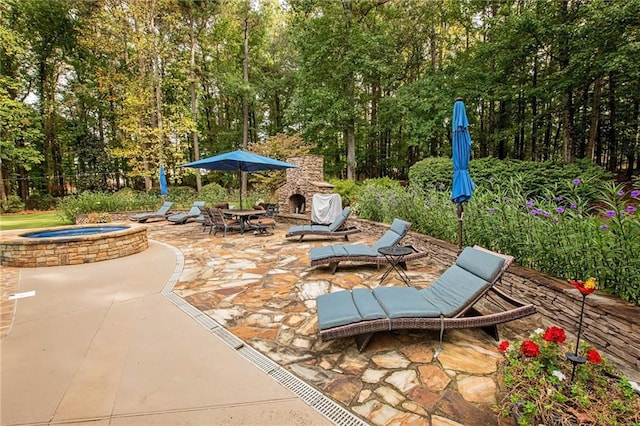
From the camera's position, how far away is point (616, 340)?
2.46m

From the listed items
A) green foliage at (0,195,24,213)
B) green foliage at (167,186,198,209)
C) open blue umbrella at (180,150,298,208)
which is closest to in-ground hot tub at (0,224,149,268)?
open blue umbrella at (180,150,298,208)

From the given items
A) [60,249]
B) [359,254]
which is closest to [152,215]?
[60,249]

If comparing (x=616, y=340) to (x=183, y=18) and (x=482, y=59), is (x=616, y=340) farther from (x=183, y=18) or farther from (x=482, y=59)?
(x=183, y=18)

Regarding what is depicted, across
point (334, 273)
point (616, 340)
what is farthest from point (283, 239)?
point (616, 340)

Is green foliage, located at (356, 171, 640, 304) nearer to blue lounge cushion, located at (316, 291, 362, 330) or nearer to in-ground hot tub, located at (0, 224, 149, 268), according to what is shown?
blue lounge cushion, located at (316, 291, 362, 330)

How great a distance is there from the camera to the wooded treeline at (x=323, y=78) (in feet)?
36.9

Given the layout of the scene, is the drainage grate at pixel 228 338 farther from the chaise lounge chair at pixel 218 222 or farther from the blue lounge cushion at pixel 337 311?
the chaise lounge chair at pixel 218 222

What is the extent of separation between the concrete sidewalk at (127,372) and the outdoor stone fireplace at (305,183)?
715cm

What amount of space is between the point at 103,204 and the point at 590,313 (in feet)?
48.6

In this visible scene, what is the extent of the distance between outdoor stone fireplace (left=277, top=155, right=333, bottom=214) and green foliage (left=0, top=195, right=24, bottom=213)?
49.9ft

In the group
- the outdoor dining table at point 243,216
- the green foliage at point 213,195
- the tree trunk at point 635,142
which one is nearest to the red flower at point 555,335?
the outdoor dining table at point 243,216

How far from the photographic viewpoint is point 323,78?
53.2 ft

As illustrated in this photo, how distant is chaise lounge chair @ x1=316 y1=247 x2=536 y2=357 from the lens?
8.57 ft

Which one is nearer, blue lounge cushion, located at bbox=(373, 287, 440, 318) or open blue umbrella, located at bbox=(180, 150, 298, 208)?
blue lounge cushion, located at bbox=(373, 287, 440, 318)
